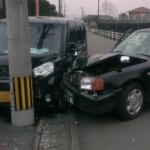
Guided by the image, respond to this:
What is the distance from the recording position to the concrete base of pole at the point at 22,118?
21.7 feet

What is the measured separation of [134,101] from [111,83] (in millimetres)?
650

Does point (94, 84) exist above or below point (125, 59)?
below

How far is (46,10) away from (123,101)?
140ft

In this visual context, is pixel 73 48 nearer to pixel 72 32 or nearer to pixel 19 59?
pixel 72 32

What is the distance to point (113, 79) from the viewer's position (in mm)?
6613

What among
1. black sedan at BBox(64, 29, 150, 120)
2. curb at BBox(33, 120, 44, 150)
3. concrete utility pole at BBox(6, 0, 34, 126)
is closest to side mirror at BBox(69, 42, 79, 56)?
black sedan at BBox(64, 29, 150, 120)

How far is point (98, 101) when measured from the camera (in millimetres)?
6406

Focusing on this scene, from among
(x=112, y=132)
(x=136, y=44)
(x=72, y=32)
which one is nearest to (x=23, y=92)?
(x=112, y=132)

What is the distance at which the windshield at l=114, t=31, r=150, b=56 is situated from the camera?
25.4 feet

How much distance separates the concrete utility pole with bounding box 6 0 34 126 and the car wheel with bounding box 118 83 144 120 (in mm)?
1558

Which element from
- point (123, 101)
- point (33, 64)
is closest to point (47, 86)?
point (33, 64)

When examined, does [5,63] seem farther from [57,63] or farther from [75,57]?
[75,57]

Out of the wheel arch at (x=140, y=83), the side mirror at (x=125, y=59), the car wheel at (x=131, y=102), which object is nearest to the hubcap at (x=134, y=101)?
the car wheel at (x=131, y=102)

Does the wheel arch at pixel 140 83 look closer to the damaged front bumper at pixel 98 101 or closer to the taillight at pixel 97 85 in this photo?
the damaged front bumper at pixel 98 101
